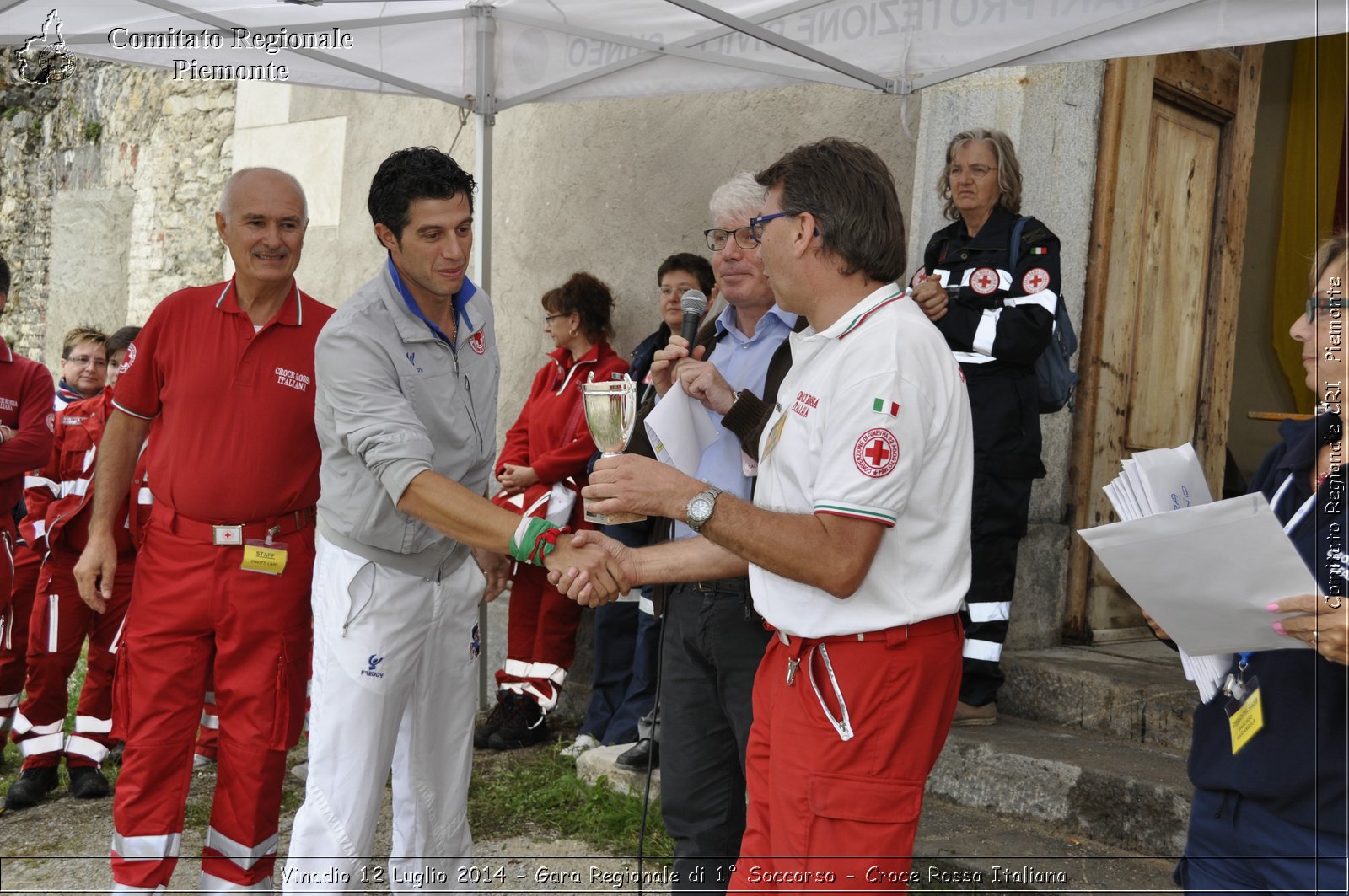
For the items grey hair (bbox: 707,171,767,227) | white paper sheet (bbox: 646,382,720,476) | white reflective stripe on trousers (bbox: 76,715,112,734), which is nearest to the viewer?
white paper sheet (bbox: 646,382,720,476)

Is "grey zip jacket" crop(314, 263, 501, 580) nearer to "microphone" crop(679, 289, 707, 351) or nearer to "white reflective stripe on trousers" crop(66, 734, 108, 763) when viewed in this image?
"microphone" crop(679, 289, 707, 351)

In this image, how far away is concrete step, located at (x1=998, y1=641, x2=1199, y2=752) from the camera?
14.9ft

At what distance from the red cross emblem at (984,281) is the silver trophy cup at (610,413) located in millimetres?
2367

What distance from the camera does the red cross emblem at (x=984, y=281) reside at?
4590mm

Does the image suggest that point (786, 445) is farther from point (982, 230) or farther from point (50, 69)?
point (50, 69)

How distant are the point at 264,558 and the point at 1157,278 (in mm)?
4475

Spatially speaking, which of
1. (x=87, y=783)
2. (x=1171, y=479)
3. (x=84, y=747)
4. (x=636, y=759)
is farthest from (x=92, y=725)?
(x=1171, y=479)

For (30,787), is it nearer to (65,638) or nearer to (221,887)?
(65,638)

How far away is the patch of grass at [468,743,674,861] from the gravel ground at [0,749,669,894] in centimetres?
10

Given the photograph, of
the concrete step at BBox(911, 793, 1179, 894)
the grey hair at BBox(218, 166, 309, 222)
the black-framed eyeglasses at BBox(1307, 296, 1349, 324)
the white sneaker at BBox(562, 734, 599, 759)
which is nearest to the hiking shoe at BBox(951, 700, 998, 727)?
the concrete step at BBox(911, 793, 1179, 894)

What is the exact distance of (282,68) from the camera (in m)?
5.61

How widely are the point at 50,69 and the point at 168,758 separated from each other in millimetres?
11968

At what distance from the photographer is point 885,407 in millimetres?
2098

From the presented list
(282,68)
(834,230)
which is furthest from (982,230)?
(282,68)
